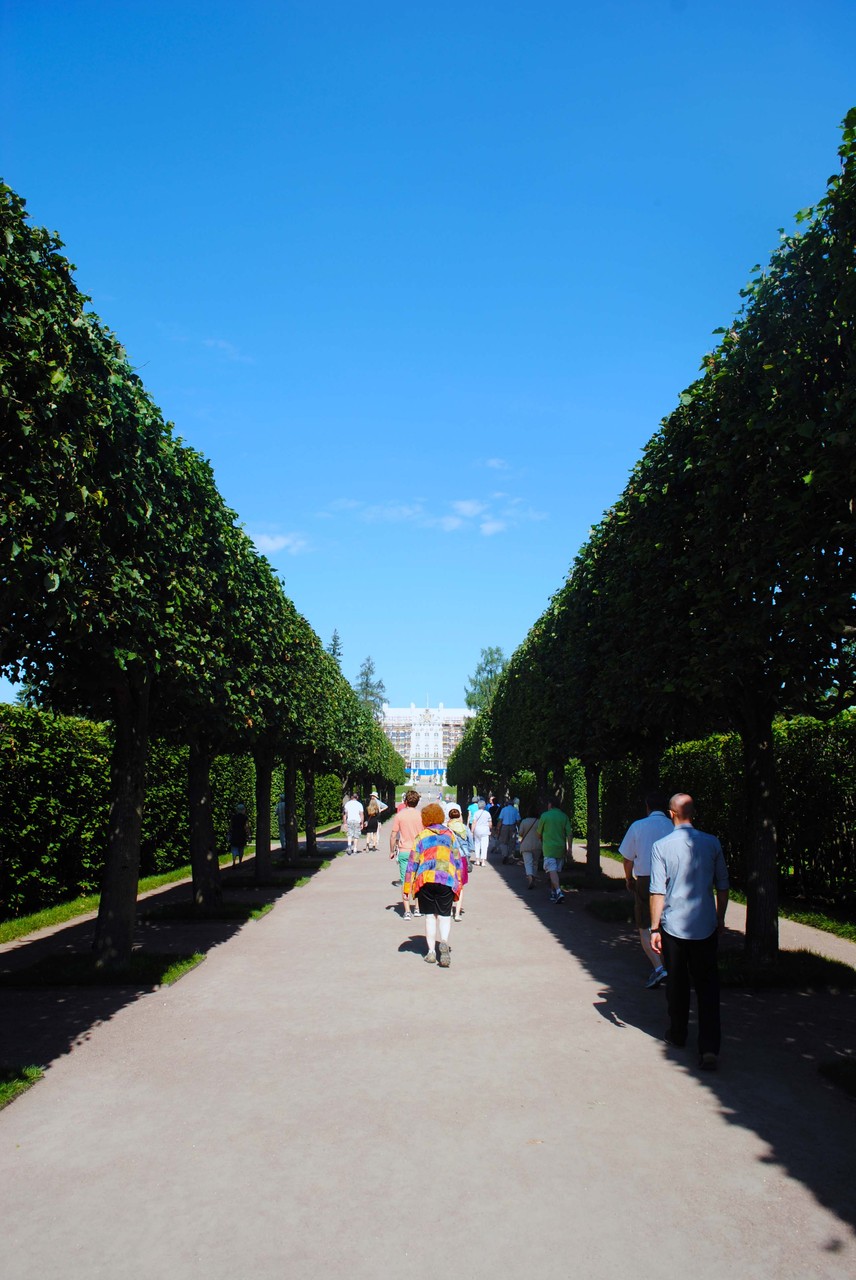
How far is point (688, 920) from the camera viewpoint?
671cm

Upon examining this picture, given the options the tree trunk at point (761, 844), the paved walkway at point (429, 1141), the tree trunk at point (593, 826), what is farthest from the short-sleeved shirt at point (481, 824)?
the paved walkway at point (429, 1141)

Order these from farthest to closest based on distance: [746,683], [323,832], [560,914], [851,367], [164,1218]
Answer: [323,832] → [560,914] → [746,683] → [851,367] → [164,1218]

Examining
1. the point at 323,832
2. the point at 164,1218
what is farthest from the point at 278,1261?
the point at 323,832

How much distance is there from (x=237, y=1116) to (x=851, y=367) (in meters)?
6.40

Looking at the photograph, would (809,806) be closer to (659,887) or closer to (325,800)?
(659,887)

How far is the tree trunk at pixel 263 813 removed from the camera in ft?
61.6

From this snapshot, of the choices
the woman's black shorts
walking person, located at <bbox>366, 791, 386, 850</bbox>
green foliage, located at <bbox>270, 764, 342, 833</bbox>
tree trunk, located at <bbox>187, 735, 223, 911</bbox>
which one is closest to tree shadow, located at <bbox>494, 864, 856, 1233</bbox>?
the woman's black shorts

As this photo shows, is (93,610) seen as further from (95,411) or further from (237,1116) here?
(237,1116)

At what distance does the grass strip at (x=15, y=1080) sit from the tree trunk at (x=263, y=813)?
1199 centimetres

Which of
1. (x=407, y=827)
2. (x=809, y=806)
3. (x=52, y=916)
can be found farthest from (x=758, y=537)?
(x=52, y=916)

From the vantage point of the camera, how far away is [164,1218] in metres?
4.26

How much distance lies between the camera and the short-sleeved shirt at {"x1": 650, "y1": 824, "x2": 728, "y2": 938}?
6.72 metres

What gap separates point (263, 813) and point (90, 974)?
9042 millimetres

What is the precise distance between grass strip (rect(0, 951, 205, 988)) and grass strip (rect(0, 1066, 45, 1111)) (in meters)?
3.09
